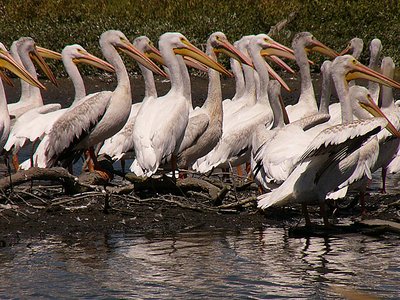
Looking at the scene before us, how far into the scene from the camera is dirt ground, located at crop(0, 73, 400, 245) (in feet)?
26.3

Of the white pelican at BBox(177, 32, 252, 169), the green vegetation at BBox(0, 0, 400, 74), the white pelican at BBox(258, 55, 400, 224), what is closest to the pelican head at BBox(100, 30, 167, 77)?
the white pelican at BBox(177, 32, 252, 169)

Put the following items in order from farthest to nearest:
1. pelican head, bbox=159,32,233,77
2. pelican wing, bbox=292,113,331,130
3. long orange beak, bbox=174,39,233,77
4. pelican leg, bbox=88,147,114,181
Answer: long orange beak, bbox=174,39,233,77 → pelican head, bbox=159,32,233,77 → pelican leg, bbox=88,147,114,181 → pelican wing, bbox=292,113,331,130

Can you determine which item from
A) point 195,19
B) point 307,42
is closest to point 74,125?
point 307,42

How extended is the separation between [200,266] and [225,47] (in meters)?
Answer: 5.00

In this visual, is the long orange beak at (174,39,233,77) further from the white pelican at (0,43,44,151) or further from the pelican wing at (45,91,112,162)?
the white pelican at (0,43,44,151)

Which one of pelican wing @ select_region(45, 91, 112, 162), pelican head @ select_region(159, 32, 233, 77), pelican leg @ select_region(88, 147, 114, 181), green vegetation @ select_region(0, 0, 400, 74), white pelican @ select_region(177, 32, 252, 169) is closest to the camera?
pelican wing @ select_region(45, 91, 112, 162)

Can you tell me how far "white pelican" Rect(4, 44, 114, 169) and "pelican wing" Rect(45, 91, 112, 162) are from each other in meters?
0.24

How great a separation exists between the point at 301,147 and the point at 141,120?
66.5 inches

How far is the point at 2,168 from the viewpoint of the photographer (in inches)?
448

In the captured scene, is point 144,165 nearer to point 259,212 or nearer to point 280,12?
point 259,212

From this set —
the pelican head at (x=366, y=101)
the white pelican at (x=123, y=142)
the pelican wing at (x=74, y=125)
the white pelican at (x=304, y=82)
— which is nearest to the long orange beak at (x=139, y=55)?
Result: the white pelican at (x=123, y=142)

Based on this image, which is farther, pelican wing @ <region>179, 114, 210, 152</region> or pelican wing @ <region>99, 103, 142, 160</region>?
pelican wing @ <region>99, 103, 142, 160</region>

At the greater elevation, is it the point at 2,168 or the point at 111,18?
the point at 111,18

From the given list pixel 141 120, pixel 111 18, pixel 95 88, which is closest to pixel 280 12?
pixel 111 18
